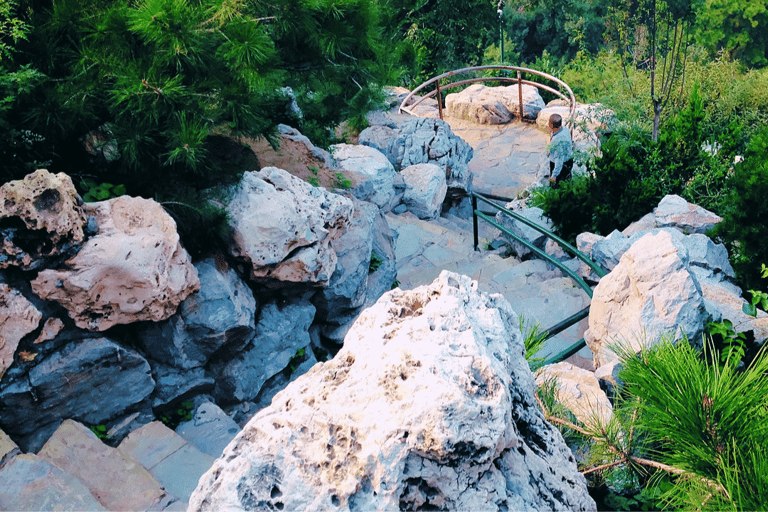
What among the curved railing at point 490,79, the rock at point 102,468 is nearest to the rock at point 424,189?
the curved railing at point 490,79

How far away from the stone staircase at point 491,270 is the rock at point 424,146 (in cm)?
82

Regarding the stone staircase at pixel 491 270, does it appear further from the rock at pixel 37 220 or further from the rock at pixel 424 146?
the rock at pixel 37 220

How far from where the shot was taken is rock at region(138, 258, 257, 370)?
4148 mm

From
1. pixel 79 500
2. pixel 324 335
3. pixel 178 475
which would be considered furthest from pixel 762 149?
pixel 79 500

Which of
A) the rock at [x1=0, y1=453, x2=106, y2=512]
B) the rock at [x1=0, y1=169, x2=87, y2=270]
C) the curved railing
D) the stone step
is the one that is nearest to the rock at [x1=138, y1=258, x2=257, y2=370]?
the stone step

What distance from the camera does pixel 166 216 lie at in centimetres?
390

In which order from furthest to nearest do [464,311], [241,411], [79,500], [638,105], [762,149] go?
[638,105] → [762,149] → [241,411] → [79,500] → [464,311]

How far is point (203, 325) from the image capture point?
4.19 metres

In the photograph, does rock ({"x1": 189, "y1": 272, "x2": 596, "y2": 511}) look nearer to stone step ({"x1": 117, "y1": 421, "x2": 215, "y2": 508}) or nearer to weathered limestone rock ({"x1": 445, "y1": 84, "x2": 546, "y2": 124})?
stone step ({"x1": 117, "y1": 421, "x2": 215, "y2": 508})

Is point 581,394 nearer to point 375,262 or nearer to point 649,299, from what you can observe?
point 649,299

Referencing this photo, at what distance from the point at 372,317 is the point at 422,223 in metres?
6.76

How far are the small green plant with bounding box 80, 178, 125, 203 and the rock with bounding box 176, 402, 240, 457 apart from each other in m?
1.68

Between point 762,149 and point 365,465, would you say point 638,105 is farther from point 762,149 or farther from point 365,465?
A: point 365,465

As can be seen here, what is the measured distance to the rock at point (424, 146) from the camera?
965 cm
